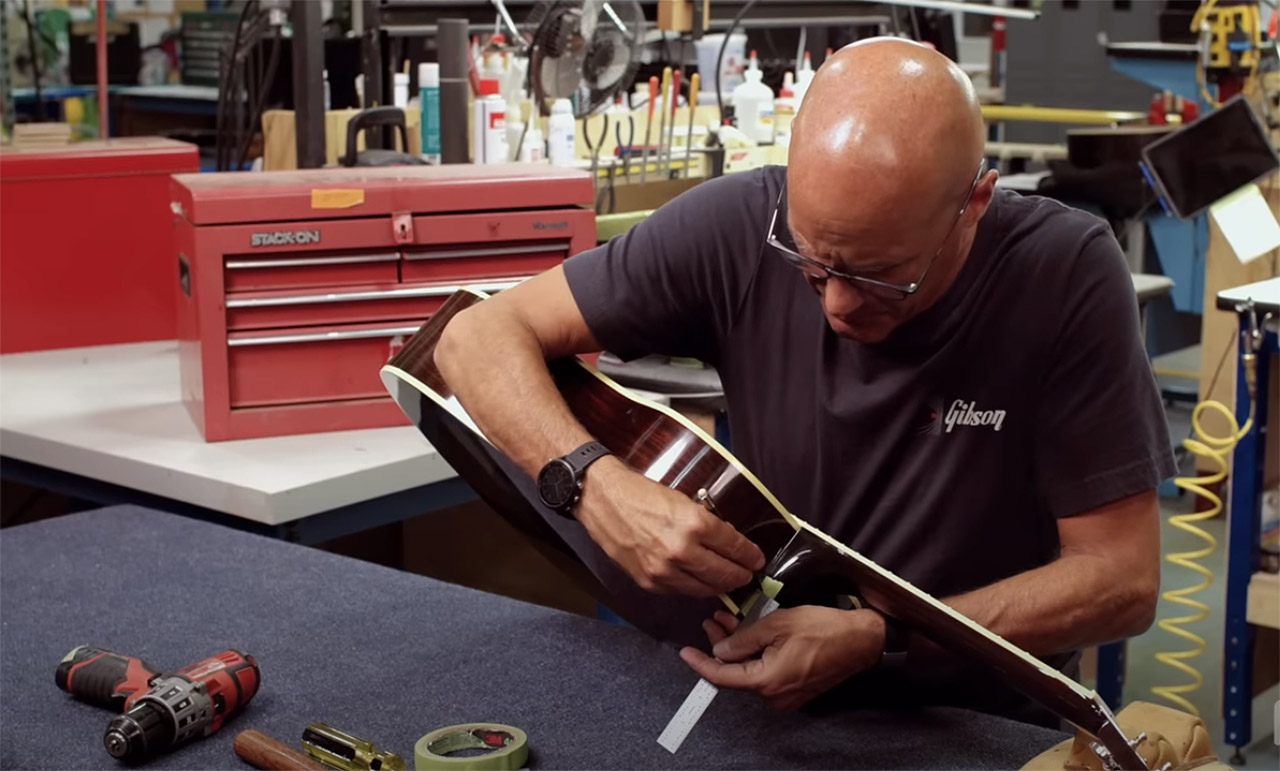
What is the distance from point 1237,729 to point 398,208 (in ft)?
5.53

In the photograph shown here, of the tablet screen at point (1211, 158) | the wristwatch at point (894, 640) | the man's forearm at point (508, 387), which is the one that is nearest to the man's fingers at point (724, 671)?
the wristwatch at point (894, 640)

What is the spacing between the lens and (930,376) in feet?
4.57

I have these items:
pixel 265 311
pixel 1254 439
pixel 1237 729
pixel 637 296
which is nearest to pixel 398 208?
pixel 265 311

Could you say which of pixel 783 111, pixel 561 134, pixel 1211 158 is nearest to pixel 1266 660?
pixel 1211 158

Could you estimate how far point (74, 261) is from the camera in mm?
2547

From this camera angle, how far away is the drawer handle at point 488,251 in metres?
2.16

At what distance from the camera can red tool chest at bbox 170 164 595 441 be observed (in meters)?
2.06

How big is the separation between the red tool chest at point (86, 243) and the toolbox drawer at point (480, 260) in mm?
652

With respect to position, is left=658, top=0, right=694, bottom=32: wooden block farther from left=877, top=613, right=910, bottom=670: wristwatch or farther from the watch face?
left=877, top=613, right=910, bottom=670: wristwatch

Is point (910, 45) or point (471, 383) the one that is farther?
point (471, 383)

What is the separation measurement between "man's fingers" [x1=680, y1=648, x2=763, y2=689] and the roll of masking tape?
0.50ft

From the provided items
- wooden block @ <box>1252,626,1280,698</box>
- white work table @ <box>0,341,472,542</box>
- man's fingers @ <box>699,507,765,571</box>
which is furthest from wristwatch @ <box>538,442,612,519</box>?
wooden block @ <box>1252,626,1280,698</box>

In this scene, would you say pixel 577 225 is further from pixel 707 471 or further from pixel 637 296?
pixel 707 471

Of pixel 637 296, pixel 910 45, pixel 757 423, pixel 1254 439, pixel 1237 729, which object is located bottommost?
pixel 1237 729
